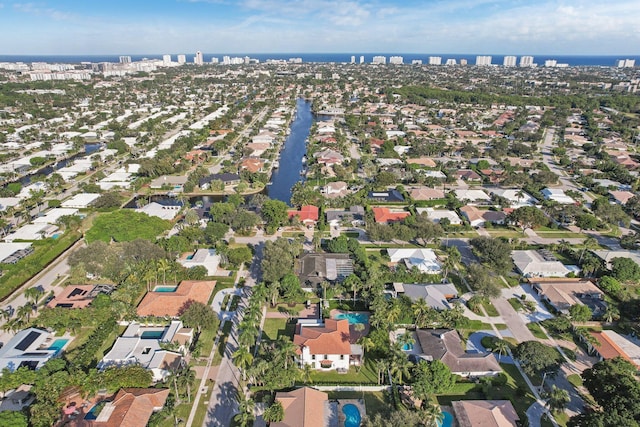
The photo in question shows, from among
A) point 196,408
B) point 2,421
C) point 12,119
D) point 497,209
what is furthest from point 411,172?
point 12,119

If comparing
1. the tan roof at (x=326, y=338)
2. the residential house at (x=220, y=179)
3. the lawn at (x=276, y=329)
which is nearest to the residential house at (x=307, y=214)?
the residential house at (x=220, y=179)

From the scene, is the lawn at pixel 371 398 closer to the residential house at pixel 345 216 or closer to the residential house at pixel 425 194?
the residential house at pixel 345 216

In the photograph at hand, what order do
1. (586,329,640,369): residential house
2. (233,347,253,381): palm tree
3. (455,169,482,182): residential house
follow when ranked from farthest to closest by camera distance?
(455,169,482,182): residential house
(586,329,640,369): residential house
(233,347,253,381): palm tree

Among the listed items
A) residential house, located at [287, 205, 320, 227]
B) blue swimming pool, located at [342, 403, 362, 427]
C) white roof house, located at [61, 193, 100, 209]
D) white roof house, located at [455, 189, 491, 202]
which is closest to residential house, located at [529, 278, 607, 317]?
blue swimming pool, located at [342, 403, 362, 427]

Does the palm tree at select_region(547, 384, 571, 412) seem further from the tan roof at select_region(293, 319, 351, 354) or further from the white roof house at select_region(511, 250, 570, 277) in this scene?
the white roof house at select_region(511, 250, 570, 277)

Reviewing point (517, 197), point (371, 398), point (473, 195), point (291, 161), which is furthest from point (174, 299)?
point (517, 197)
